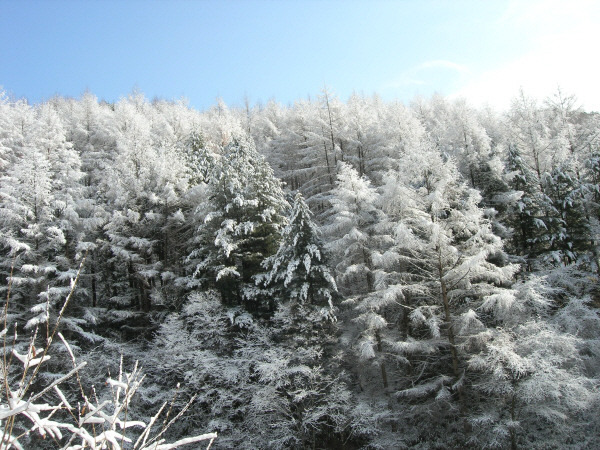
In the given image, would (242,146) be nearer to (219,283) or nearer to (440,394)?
(219,283)

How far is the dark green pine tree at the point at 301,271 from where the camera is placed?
1739 cm

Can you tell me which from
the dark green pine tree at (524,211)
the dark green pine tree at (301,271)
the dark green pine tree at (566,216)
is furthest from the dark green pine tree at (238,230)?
the dark green pine tree at (566,216)

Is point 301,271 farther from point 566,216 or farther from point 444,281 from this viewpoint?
point 566,216

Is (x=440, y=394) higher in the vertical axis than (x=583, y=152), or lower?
lower

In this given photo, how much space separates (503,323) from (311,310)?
320 inches

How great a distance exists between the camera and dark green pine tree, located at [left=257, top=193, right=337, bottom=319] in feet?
57.1

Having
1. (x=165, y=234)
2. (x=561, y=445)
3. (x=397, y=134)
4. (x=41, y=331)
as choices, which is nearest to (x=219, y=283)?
(x=165, y=234)

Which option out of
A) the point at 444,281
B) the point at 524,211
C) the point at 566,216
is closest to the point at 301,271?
the point at 444,281

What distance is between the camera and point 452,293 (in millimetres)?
16469

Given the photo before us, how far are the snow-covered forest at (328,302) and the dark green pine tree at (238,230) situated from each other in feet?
0.41

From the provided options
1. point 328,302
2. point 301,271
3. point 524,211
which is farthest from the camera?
point 524,211

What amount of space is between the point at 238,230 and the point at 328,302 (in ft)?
21.4

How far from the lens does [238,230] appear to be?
20484mm

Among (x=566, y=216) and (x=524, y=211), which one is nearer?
(x=524, y=211)
